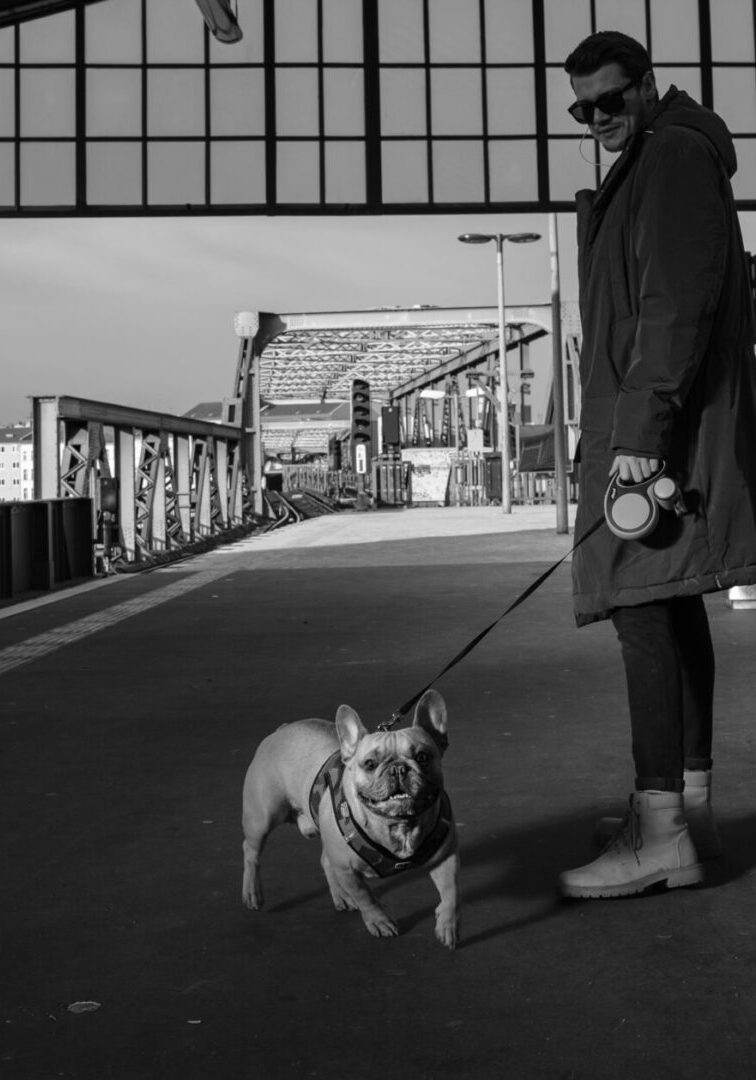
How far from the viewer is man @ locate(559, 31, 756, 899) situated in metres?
3.26

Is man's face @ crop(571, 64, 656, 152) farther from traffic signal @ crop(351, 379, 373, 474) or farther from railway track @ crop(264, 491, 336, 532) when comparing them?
traffic signal @ crop(351, 379, 373, 474)

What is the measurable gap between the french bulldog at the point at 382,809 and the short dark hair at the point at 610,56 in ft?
4.98

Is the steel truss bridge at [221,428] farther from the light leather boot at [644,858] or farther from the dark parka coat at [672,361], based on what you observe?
the light leather boot at [644,858]

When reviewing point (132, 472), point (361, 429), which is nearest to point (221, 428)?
point (132, 472)

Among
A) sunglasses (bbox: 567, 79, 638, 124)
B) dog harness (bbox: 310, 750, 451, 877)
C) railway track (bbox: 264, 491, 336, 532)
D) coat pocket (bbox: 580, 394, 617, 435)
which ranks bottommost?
dog harness (bbox: 310, 750, 451, 877)

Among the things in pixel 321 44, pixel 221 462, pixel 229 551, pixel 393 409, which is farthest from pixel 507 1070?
pixel 393 409

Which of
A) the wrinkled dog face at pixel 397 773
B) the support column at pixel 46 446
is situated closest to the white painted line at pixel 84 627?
the support column at pixel 46 446

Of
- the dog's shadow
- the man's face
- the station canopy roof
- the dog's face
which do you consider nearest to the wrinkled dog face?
the dog's face

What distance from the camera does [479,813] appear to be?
4.18m

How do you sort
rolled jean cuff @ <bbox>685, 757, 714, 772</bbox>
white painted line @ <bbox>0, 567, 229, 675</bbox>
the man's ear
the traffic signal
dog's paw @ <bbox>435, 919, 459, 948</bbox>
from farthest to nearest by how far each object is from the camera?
the traffic signal → white painted line @ <bbox>0, 567, 229, 675</bbox> → rolled jean cuff @ <bbox>685, 757, 714, 772</bbox> → the man's ear → dog's paw @ <bbox>435, 919, 459, 948</bbox>

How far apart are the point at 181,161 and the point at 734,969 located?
1791cm

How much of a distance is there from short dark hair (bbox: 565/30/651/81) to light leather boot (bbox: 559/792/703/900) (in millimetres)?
1685

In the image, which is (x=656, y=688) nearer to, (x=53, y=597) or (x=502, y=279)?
(x=53, y=597)

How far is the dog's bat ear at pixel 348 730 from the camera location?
300 centimetres
